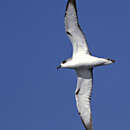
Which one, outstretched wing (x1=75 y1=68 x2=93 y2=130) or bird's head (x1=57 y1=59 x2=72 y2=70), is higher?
bird's head (x1=57 y1=59 x2=72 y2=70)

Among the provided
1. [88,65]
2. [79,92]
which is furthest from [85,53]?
[79,92]

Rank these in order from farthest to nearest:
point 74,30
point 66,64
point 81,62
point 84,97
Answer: point 84,97 < point 66,64 < point 81,62 < point 74,30

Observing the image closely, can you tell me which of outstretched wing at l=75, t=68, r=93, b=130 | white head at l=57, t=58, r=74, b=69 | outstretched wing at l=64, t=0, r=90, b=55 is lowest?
outstretched wing at l=75, t=68, r=93, b=130

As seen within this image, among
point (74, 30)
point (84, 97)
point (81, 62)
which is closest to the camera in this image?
point (74, 30)

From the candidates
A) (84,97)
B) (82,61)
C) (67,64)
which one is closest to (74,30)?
(82,61)

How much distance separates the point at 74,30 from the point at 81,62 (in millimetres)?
2512

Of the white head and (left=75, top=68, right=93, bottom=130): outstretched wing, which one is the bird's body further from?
(left=75, top=68, right=93, bottom=130): outstretched wing

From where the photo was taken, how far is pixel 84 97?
49.7m

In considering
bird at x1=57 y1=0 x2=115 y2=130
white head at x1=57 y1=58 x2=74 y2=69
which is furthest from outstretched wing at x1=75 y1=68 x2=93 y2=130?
white head at x1=57 y1=58 x2=74 y2=69

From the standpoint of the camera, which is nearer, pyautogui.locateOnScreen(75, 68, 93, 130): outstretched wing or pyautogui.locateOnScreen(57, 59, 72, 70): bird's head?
pyautogui.locateOnScreen(57, 59, 72, 70): bird's head

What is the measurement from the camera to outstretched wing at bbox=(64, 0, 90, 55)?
46.0 metres

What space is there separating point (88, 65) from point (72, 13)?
4201 mm

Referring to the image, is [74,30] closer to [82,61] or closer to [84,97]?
[82,61]

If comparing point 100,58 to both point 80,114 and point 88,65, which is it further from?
point 80,114
